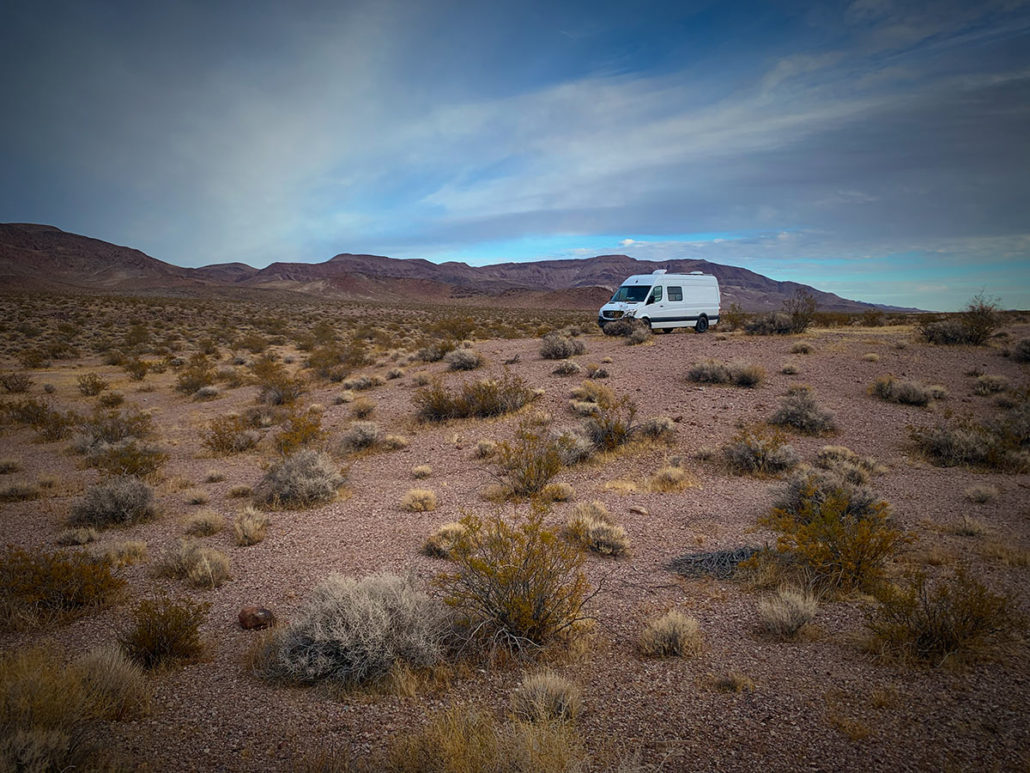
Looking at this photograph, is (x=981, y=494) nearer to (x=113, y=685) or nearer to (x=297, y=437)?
(x=113, y=685)

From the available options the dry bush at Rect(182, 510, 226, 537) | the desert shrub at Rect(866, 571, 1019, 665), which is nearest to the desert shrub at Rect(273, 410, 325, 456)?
the dry bush at Rect(182, 510, 226, 537)

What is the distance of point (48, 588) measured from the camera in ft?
14.8

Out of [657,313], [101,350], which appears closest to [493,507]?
[657,313]

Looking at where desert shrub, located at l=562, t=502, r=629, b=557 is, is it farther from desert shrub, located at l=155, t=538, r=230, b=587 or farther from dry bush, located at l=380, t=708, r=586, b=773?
desert shrub, located at l=155, t=538, r=230, b=587

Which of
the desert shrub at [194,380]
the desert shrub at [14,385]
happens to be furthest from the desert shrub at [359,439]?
the desert shrub at [14,385]

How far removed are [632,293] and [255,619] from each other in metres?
18.8

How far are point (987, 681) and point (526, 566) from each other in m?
3.16

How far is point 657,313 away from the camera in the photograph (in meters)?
20.1

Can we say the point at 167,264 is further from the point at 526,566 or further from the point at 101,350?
the point at 526,566

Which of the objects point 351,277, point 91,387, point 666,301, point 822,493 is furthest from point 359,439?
point 351,277

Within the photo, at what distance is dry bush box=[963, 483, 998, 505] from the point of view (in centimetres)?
647

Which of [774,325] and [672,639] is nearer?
[672,639]

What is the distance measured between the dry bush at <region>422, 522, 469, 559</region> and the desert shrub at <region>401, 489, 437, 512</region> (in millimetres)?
1175

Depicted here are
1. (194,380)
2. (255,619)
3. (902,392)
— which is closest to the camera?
(255,619)
